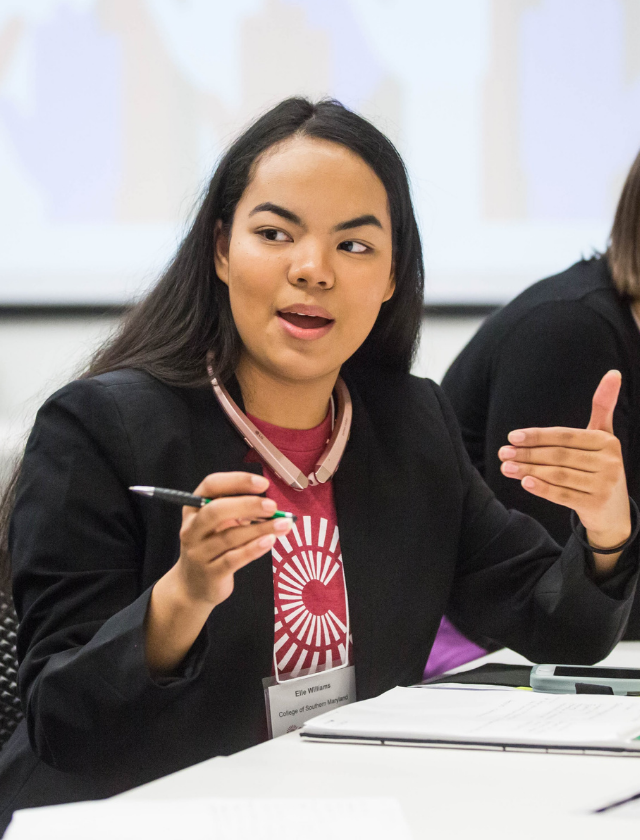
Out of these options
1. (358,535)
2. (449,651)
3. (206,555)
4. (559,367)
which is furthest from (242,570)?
(559,367)

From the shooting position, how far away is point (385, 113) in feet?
9.66

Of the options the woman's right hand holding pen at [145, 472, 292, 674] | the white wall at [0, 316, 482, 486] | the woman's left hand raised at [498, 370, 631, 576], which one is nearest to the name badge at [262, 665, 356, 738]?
the woman's right hand holding pen at [145, 472, 292, 674]

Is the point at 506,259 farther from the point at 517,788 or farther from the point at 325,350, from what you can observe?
the point at 517,788

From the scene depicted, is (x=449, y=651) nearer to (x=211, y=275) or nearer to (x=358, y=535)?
(x=358, y=535)

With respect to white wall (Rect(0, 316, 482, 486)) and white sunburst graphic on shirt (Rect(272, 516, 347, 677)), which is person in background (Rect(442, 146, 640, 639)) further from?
white wall (Rect(0, 316, 482, 486))

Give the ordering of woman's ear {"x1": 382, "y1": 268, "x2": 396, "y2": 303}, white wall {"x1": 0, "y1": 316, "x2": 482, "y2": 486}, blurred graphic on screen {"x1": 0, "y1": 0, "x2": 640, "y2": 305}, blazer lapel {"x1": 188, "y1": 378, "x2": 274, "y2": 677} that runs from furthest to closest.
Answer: white wall {"x1": 0, "y1": 316, "x2": 482, "y2": 486} → blurred graphic on screen {"x1": 0, "y1": 0, "x2": 640, "y2": 305} → woman's ear {"x1": 382, "y1": 268, "x2": 396, "y2": 303} → blazer lapel {"x1": 188, "y1": 378, "x2": 274, "y2": 677}

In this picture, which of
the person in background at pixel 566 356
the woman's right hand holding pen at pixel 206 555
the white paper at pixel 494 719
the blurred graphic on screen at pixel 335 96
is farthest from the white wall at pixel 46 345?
the woman's right hand holding pen at pixel 206 555

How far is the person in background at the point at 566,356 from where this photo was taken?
67.7 inches

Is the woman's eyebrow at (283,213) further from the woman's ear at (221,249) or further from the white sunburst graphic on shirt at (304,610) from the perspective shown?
the white sunburst graphic on shirt at (304,610)

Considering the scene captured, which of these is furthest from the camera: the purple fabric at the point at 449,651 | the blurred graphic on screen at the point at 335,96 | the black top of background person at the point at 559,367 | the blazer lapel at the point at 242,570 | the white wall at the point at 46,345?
the white wall at the point at 46,345

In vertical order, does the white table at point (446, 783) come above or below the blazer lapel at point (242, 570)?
below

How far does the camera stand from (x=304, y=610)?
3.96ft

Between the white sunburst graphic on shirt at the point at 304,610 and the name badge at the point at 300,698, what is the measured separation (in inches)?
1.3

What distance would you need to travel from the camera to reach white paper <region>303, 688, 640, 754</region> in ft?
2.90
